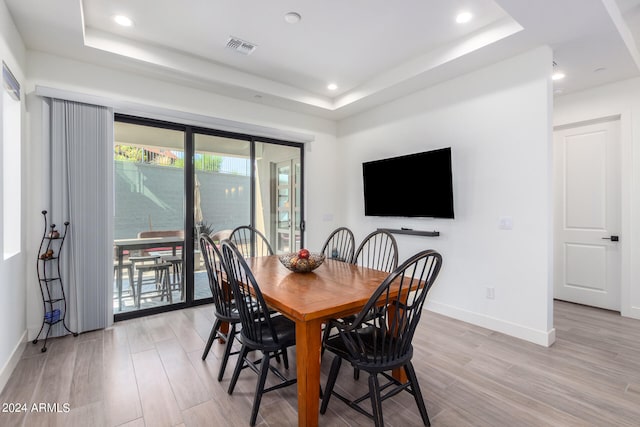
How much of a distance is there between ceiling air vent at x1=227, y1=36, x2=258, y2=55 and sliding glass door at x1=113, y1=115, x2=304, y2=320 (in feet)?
3.73

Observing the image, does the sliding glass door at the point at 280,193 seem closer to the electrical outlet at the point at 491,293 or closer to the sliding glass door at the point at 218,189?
the sliding glass door at the point at 218,189

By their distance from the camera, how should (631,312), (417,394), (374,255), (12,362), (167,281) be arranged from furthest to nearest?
(167,281) → (631,312) → (374,255) → (12,362) → (417,394)

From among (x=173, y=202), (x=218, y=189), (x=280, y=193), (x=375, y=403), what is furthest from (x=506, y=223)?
(x=173, y=202)

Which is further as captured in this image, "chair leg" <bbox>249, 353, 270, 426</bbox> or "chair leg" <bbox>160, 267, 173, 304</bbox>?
"chair leg" <bbox>160, 267, 173, 304</bbox>

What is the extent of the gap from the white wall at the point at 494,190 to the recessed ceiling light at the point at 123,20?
3.07 metres

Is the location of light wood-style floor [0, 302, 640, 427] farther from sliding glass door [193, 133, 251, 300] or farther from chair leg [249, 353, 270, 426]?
sliding glass door [193, 133, 251, 300]

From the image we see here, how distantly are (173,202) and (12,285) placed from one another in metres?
1.63

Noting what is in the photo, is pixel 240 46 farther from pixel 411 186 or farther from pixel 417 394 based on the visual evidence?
pixel 417 394

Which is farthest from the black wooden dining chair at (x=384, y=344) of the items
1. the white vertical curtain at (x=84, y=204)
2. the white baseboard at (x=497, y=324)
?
the white vertical curtain at (x=84, y=204)

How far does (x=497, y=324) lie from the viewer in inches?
124

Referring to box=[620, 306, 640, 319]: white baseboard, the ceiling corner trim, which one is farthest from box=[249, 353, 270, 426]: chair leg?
box=[620, 306, 640, 319]: white baseboard

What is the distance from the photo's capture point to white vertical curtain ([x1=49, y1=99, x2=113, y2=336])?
2.92m

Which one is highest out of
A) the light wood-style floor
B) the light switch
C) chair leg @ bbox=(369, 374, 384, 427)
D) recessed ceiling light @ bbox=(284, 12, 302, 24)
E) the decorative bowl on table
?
recessed ceiling light @ bbox=(284, 12, 302, 24)

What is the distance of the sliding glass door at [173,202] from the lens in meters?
3.48
